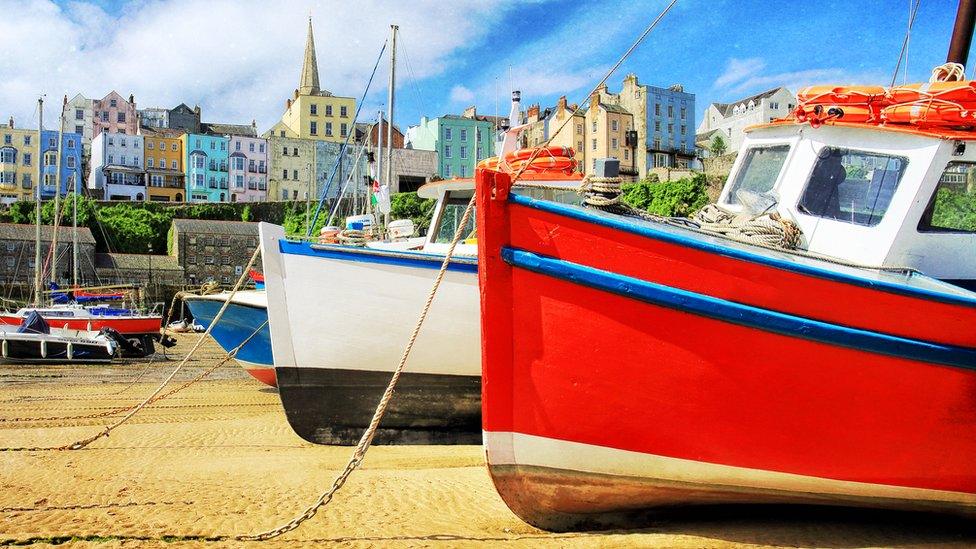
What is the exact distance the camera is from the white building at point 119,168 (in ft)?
240

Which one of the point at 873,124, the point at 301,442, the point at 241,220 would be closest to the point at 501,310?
the point at 873,124

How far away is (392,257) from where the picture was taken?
866 centimetres

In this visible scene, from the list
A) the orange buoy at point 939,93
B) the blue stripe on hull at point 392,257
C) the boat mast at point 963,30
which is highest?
the boat mast at point 963,30

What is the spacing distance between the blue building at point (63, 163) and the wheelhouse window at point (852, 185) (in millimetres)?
81473

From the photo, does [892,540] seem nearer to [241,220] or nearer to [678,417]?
[678,417]

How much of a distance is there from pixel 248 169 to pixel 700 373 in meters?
77.2

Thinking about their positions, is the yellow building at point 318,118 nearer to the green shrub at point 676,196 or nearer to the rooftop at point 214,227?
the rooftop at point 214,227

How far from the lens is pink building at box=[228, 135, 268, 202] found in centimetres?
7625

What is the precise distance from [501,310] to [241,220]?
67.3m

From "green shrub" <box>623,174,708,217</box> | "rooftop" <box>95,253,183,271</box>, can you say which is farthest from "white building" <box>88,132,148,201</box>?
"green shrub" <box>623,174,708,217</box>

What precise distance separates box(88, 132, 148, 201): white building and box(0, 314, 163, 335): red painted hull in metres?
49.2

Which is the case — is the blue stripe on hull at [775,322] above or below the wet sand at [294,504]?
above

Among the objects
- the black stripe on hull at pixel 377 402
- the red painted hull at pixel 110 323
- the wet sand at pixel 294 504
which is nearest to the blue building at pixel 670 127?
the red painted hull at pixel 110 323

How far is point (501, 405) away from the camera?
5.23m
